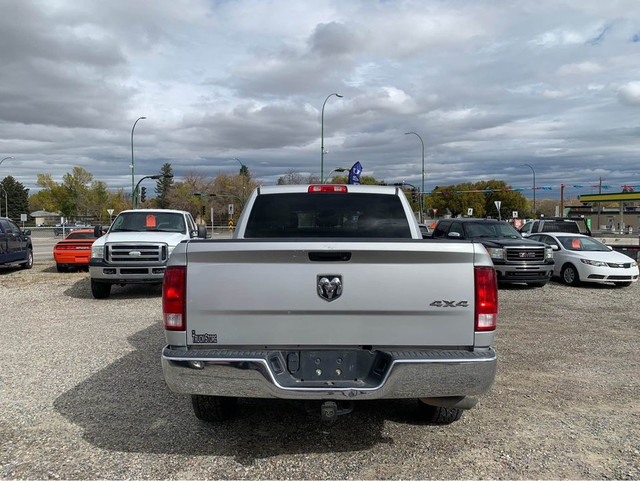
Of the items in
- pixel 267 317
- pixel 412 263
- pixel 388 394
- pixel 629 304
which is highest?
pixel 412 263

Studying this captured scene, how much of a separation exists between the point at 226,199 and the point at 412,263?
89.3 m

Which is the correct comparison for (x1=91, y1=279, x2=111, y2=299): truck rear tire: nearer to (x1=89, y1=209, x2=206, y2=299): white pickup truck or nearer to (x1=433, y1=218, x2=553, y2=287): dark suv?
(x1=89, y1=209, x2=206, y2=299): white pickup truck

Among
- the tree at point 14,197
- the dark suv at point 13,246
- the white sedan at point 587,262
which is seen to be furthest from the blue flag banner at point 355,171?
the tree at point 14,197

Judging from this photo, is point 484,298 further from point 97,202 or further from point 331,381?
point 97,202

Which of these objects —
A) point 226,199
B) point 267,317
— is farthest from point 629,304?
point 226,199

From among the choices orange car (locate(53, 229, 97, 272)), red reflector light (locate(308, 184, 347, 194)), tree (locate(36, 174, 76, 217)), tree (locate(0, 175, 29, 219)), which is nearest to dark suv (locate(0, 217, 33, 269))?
orange car (locate(53, 229, 97, 272))

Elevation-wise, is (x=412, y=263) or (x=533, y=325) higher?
(x=412, y=263)

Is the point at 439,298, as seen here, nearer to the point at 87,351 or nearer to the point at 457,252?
the point at 457,252

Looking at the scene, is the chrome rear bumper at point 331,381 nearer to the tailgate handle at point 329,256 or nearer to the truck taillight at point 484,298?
the truck taillight at point 484,298

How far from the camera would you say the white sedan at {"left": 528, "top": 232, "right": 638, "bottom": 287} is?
1325 centimetres

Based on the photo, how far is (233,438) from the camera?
160 inches

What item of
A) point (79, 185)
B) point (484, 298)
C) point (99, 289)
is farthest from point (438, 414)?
point (79, 185)

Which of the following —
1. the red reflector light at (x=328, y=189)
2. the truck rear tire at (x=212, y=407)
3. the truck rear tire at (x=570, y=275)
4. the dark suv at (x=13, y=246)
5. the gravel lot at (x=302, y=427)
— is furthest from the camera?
the dark suv at (x=13, y=246)

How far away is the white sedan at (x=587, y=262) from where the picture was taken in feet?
43.5
